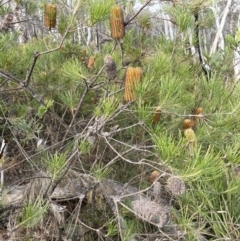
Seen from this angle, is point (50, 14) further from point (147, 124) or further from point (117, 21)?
point (147, 124)

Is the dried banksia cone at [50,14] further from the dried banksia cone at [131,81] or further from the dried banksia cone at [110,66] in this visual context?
the dried banksia cone at [131,81]

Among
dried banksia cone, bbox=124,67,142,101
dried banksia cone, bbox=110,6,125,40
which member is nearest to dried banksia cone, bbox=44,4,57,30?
dried banksia cone, bbox=110,6,125,40

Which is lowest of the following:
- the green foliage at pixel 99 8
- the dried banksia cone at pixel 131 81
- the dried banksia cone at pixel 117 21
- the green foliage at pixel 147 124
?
the green foliage at pixel 147 124

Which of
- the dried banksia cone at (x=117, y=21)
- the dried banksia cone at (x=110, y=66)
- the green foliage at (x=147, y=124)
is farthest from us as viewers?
the dried banksia cone at (x=117, y=21)

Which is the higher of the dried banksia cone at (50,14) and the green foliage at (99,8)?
the green foliage at (99,8)

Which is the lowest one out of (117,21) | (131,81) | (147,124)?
(147,124)

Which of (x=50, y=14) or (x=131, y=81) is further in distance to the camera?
(x=50, y=14)

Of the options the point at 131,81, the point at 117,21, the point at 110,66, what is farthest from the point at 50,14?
the point at 131,81

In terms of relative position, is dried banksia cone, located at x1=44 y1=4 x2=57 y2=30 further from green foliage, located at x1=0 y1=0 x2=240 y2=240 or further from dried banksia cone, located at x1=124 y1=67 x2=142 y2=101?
dried banksia cone, located at x1=124 y1=67 x2=142 y2=101

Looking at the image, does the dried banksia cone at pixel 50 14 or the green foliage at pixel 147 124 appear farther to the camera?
the dried banksia cone at pixel 50 14

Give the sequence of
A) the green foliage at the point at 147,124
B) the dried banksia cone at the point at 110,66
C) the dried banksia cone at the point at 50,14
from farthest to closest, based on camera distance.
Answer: the dried banksia cone at the point at 50,14 < the dried banksia cone at the point at 110,66 < the green foliage at the point at 147,124

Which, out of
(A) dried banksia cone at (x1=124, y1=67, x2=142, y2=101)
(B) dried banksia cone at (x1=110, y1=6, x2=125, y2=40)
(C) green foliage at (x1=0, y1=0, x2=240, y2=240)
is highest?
(B) dried banksia cone at (x1=110, y1=6, x2=125, y2=40)

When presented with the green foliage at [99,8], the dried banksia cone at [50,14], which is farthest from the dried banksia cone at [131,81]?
the dried banksia cone at [50,14]

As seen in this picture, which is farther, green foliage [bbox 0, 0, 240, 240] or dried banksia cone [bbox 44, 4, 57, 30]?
dried banksia cone [bbox 44, 4, 57, 30]
